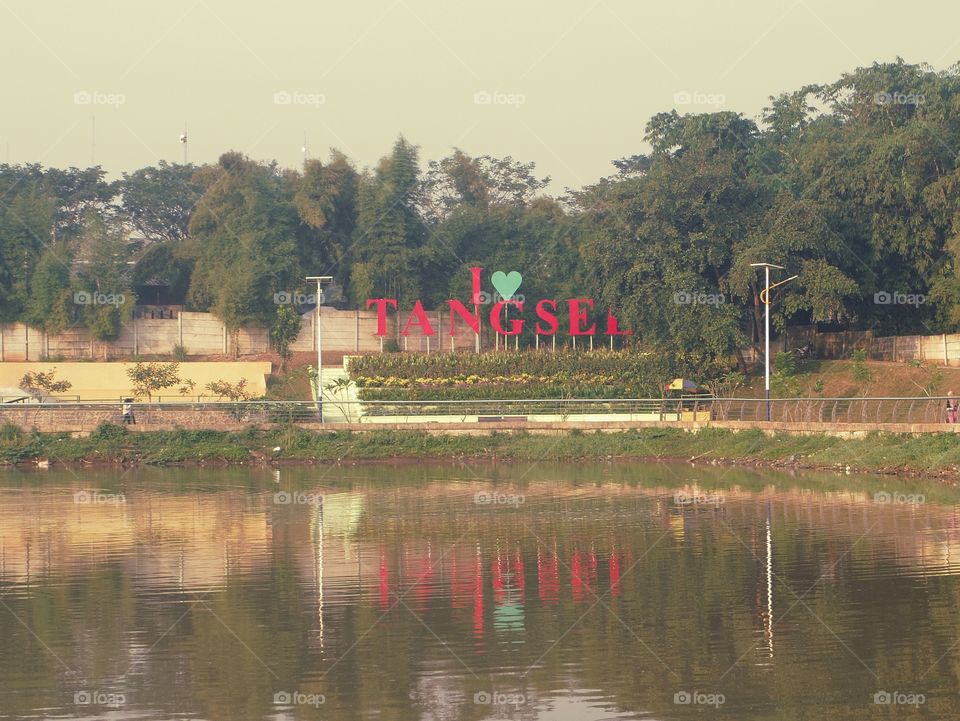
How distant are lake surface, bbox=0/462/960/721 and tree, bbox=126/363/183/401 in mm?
26697

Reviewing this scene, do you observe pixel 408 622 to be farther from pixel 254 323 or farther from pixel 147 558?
pixel 254 323

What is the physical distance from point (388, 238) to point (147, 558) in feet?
167

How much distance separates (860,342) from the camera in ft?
220

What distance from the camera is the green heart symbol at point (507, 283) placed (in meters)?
68.3

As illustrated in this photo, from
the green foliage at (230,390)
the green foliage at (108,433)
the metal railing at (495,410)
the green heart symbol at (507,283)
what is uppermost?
the green heart symbol at (507,283)

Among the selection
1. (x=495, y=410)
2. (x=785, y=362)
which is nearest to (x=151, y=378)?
(x=495, y=410)

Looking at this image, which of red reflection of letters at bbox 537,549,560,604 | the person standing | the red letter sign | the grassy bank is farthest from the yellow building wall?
red reflection of letters at bbox 537,549,560,604

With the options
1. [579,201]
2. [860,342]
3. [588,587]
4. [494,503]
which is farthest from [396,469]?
[579,201]

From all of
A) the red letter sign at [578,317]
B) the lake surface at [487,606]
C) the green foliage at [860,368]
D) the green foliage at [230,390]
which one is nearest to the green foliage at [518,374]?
the red letter sign at [578,317]

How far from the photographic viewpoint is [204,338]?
239 feet

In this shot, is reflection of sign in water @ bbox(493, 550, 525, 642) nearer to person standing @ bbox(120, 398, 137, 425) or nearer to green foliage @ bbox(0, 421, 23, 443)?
person standing @ bbox(120, 398, 137, 425)

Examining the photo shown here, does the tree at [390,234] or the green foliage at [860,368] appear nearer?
the green foliage at [860,368]

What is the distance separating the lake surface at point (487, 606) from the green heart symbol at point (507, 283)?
31912 millimetres

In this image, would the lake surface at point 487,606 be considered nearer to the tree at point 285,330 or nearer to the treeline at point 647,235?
the treeline at point 647,235
